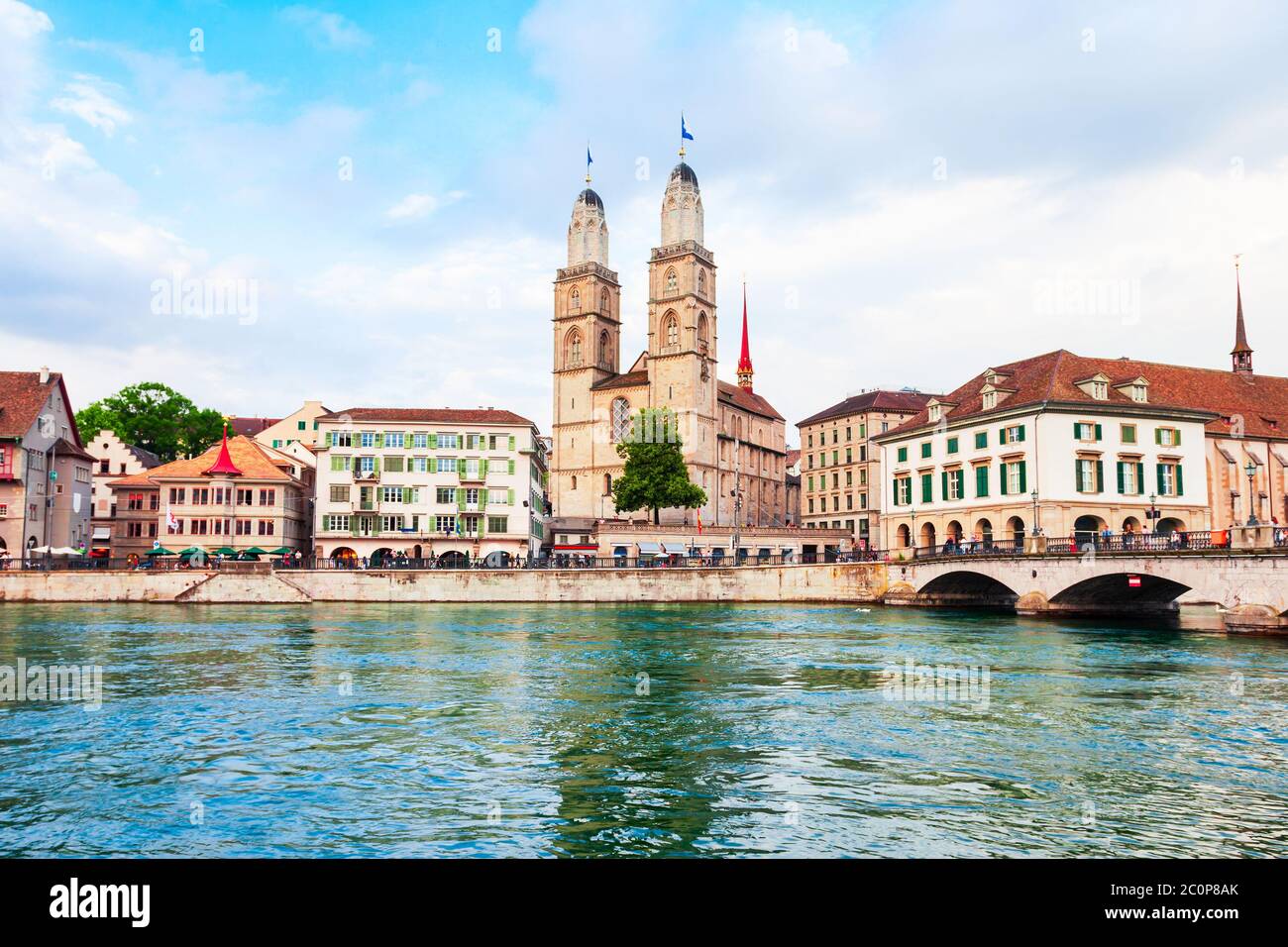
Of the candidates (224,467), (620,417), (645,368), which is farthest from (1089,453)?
(645,368)

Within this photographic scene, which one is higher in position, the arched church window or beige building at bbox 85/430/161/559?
the arched church window

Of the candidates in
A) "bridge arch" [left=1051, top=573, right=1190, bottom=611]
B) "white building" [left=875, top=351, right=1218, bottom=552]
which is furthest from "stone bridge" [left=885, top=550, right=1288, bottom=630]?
"white building" [left=875, top=351, right=1218, bottom=552]

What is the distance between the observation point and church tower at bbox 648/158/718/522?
103438mm

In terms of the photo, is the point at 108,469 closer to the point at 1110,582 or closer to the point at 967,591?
the point at 967,591

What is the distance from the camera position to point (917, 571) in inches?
2158

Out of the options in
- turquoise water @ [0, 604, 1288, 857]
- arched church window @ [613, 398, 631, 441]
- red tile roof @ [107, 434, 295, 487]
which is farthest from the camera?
arched church window @ [613, 398, 631, 441]

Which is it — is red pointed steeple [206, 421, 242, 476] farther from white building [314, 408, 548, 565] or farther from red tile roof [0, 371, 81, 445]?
red tile roof [0, 371, 81, 445]

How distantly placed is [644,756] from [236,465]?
65.2 metres

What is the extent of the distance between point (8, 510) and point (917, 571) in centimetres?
5633

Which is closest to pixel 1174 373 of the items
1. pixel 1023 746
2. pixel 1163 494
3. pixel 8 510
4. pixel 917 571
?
pixel 1163 494

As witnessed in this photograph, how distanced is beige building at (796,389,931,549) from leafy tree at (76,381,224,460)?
6051 centimetres

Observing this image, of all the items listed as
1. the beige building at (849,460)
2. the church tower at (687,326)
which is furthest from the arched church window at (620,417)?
the beige building at (849,460)

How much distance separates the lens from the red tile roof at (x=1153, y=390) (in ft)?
192

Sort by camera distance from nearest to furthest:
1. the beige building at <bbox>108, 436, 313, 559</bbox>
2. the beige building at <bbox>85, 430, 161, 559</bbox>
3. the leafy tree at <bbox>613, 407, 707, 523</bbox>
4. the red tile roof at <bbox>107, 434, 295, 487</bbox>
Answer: the beige building at <bbox>108, 436, 313, 559</bbox> < the red tile roof at <bbox>107, 434, 295, 487</bbox> < the beige building at <bbox>85, 430, 161, 559</bbox> < the leafy tree at <bbox>613, 407, 707, 523</bbox>
